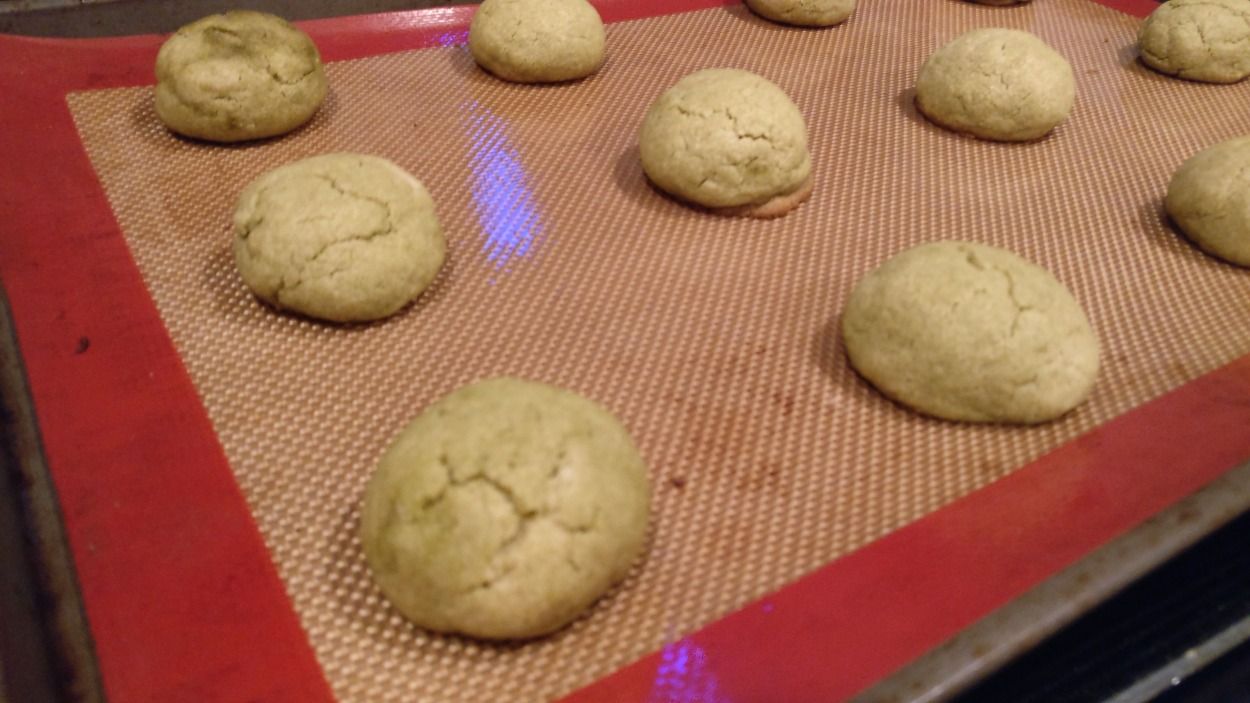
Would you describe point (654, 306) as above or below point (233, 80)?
below

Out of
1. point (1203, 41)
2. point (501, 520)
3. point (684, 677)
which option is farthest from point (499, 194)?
point (1203, 41)

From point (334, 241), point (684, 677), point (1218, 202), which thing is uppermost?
point (1218, 202)

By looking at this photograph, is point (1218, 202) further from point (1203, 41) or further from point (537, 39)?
point (537, 39)

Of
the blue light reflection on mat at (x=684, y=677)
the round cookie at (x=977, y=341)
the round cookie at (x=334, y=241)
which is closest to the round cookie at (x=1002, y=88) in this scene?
the round cookie at (x=977, y=341)

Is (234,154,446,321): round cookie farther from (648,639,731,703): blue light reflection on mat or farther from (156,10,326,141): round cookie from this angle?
(648,639,731,703): blue light reflection on mat

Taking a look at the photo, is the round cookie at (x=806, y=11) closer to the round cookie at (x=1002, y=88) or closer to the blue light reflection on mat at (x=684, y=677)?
the round cookie at (x=1002, y=88)

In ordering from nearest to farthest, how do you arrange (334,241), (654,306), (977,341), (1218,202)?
(977,341) < (334,241) < (654,306) < (1218,202)

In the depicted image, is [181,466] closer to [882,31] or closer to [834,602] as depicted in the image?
[834,602]

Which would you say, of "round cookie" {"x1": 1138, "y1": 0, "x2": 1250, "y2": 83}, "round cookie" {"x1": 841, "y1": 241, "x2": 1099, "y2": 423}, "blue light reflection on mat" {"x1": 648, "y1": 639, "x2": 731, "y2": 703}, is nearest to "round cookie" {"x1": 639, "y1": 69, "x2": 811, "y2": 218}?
"round cookie" {"x1": 841, "y1": 241, "x2": 1099, "y2": 423}
